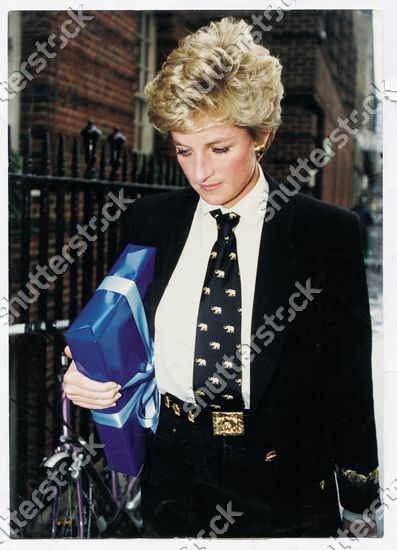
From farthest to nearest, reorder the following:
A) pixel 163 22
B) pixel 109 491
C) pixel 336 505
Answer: pixel 109 491 < pixel 163 22 < pixel 336 505

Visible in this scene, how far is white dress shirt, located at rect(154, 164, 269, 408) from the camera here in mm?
2223

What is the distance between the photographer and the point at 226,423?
212 centimetres

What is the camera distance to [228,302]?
220cm

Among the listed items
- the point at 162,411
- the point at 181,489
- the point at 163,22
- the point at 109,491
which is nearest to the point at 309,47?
the point at 163,22

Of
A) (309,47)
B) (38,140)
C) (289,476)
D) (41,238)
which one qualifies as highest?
(309,47)

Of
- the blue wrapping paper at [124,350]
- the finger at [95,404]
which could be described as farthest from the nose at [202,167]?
the finger at [95,404]

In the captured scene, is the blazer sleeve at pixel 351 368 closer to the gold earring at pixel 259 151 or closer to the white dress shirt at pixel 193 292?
the white dress shirt at pixel 193 292

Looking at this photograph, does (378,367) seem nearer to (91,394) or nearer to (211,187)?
(211,187)

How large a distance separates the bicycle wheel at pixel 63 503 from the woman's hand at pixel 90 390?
0.57 metres

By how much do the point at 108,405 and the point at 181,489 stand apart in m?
0.44

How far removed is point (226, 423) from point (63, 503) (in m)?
1.29

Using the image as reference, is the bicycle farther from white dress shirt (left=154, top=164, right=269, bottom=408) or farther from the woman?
white dress shirt (left=154, top=164, right=269, bottom=408)

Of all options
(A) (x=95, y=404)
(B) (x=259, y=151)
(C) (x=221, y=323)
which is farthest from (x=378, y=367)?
(A) (x=95, y=404)
